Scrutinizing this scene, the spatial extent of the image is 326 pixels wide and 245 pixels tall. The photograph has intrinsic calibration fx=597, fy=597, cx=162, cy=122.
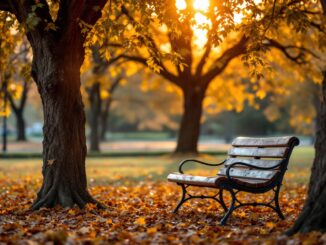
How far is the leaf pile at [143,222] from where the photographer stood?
251 inches

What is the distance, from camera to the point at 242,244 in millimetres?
6004

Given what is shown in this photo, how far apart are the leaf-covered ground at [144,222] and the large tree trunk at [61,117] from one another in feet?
1.38

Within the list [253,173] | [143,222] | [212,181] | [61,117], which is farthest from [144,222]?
[61,117]

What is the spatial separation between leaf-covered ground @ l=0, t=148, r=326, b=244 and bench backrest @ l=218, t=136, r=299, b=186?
62 cm

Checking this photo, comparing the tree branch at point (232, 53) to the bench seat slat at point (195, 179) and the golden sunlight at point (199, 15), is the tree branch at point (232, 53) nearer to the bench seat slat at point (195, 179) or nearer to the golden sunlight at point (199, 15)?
the golden sunlight at point (199, 15)

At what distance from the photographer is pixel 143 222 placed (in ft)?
25.3

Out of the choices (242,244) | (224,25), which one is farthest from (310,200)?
(224,25)

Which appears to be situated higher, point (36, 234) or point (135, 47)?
point (135, 47)

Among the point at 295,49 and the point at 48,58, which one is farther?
the point at 295,49

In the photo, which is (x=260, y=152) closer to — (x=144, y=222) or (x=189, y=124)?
(x=144, y=222)

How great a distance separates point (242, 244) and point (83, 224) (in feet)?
8.40

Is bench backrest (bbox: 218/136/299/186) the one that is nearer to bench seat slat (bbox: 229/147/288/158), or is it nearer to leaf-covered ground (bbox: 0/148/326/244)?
bench seat slat (bbox: 229/147/288/158)

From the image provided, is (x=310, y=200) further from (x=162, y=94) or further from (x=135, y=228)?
(x=162, y=94)

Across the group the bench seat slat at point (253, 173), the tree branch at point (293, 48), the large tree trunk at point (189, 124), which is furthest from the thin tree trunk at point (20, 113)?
the bench seat slat at point (253, 173)
